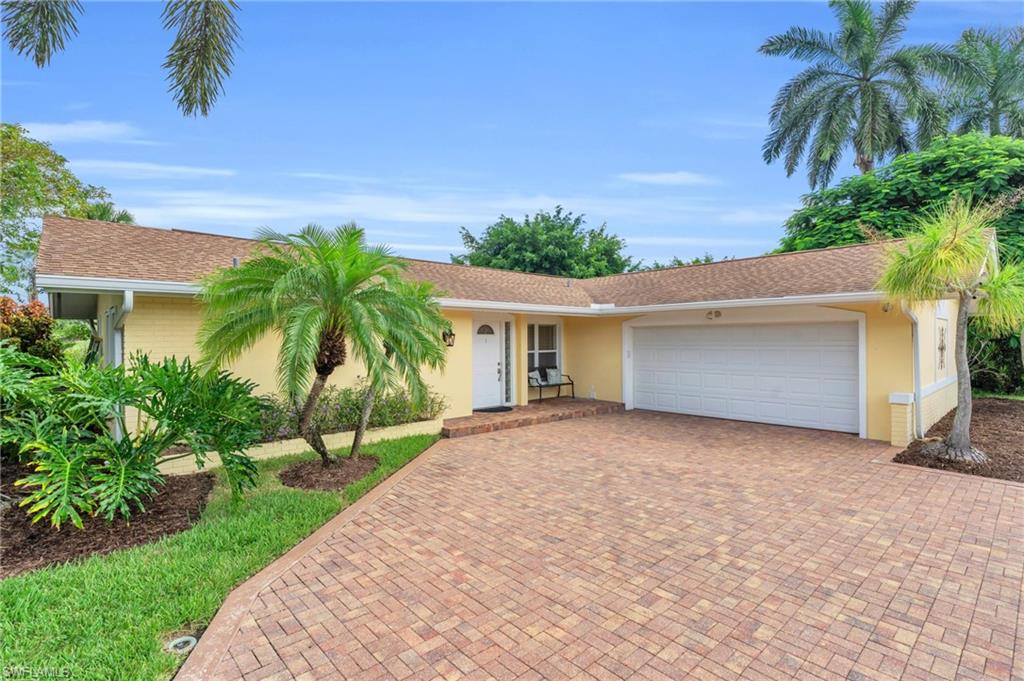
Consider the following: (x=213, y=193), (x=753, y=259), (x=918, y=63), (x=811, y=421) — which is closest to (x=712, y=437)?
(x=811, y=421)

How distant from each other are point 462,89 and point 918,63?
20042mm

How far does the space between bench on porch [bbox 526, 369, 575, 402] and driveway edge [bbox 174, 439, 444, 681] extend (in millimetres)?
7562

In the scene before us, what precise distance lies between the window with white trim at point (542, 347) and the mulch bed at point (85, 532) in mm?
8915

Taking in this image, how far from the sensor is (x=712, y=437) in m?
9.62

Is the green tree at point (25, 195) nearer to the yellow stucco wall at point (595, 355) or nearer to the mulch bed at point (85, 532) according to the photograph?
the mulch bed at point (85, 532)

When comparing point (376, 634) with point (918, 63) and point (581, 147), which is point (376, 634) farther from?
point (918, 63)

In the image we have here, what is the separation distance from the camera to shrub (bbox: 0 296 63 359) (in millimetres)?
10422

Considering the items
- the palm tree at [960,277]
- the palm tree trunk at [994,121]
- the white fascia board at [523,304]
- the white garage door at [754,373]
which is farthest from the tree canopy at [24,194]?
the palm tree trunk at [994,121]

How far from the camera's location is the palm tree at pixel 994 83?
19.8 metres

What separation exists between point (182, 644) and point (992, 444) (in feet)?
39.2

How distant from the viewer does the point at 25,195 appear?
755 inches

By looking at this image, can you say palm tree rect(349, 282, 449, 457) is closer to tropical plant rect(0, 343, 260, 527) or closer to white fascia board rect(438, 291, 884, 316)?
tropical plant rect(0, 343, 260, 527)

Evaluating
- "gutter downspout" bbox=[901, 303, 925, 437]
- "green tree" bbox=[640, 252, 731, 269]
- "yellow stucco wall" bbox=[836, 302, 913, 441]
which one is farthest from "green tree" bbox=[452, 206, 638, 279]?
"gutter downspout" bbox=[901, 303, 925, 437]

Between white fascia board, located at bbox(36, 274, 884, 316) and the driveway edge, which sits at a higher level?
white fascia board, located at bbox(36, 274, 884, 316)
